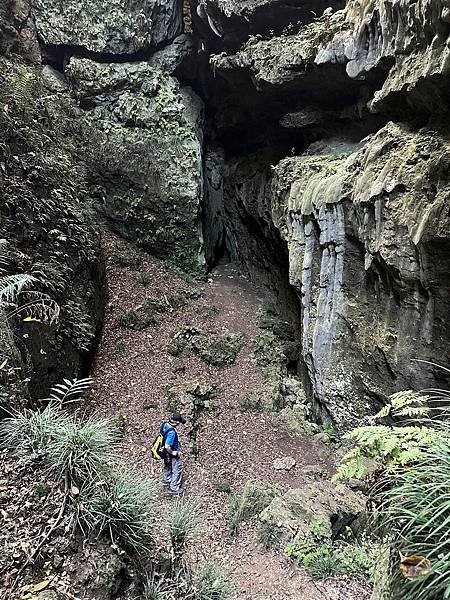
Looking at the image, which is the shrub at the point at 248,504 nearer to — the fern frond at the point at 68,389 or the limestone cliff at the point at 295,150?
the limestone cliff at the point at 295,150

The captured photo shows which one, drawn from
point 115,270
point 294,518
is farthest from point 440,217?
point 115,270

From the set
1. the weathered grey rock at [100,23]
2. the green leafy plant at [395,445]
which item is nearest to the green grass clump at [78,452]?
the green leafy plant at [395,445]

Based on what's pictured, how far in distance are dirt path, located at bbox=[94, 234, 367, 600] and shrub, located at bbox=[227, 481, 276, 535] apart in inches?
6.0

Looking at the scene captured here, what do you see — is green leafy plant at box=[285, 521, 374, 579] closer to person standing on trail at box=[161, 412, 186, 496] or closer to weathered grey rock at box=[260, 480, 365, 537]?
weathered grey rock at box=[260, 480, 365, 537]

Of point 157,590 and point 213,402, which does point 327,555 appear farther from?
point 213,402

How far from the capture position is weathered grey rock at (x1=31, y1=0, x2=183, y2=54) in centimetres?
1415

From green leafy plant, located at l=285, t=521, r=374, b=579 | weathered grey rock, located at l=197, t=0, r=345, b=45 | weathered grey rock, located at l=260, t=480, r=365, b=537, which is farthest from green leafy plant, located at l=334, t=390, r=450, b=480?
weathered grey rock, located at l=197, t=0, r=345, b=45

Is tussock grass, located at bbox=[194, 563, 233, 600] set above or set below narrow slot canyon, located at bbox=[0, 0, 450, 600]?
below

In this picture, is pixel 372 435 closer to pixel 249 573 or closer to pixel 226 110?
pixel 249 573

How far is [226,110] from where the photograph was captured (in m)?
15.8

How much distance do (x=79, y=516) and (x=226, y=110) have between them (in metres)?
15.3

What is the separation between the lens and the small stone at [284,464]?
793cm

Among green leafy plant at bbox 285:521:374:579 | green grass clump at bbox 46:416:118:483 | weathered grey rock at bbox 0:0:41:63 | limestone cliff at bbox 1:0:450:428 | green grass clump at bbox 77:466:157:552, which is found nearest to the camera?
green grass clump at bbox 77:466:157:552

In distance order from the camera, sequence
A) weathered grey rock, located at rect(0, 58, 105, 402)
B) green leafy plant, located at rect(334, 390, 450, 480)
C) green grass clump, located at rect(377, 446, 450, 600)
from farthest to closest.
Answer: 1. weathered grey rock, located at rect(0, 58, 105, 402)
2. green leafy plant, located at rect(334, 390, 450, 480)
3. green grass clump, located at rect(377, 446, 450, 600)
